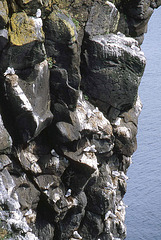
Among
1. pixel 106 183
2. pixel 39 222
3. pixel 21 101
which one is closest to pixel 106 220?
pixel 106 183

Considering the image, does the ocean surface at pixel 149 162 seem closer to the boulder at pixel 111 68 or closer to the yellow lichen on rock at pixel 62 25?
the boulder at pixel 111 68

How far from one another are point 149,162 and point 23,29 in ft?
162

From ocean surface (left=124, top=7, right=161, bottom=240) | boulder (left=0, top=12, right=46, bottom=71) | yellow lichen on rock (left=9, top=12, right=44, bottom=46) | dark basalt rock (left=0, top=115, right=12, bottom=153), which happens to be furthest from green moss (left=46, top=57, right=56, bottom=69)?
ocean surface (left=124, top=7, right=161, bottom=240)

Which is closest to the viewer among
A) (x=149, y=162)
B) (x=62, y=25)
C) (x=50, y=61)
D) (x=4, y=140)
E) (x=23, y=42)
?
(x=23, y=42)

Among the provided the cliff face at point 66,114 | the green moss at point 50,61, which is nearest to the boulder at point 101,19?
the cliff face at point 66,114

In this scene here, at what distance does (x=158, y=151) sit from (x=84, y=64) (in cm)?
4425

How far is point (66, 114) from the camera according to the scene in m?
26.0

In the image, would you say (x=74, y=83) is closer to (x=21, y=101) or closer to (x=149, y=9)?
(x=21, y=101)

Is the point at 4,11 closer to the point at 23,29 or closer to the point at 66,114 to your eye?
the point at 23,29

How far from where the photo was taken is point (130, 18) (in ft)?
107

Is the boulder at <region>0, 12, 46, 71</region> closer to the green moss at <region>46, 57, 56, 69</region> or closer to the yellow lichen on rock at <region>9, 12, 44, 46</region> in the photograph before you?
the yellow lichen on rock at <region>9, 12, 44, 46</region>

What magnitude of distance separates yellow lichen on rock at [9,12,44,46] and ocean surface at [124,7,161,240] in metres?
39.5

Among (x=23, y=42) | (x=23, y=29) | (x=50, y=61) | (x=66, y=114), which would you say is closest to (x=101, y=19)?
(x=50, y=61)

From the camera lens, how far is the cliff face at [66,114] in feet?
74.0
